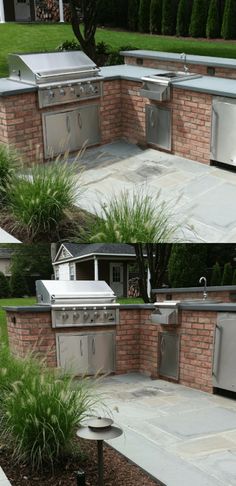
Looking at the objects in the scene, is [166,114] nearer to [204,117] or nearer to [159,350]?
[204,117]

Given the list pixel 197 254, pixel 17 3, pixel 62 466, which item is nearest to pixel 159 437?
pixel 62 466

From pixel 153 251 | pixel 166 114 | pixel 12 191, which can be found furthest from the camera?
pixel 153 251

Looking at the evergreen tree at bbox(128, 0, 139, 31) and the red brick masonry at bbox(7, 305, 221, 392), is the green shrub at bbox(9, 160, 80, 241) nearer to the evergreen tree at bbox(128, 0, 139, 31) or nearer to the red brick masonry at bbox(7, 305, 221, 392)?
the red brick masonry at bbox(7, 305, 221, 392)

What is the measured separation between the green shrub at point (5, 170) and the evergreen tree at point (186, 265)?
14.1 feet

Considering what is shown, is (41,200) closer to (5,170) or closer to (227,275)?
(5,170)

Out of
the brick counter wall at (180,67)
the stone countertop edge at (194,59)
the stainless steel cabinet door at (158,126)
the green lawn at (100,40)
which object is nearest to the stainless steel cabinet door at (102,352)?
the stainless steel cabinet door at (158,126)

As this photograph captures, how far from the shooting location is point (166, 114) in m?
6.96

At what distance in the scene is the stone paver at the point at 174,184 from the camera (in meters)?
5.27

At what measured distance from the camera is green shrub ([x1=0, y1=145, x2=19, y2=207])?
5535 mm

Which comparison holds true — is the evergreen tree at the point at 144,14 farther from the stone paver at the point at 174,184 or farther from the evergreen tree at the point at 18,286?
the evergreen tree at the point at 18,286

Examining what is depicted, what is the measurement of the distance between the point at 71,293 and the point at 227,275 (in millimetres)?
4435

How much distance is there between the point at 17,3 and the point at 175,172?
19.9 m

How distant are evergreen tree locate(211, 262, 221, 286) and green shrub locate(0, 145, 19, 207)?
5595mm

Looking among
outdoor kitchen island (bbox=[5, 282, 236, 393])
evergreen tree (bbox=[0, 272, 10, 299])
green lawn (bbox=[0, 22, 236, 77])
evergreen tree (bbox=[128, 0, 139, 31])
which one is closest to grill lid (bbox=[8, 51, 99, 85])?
outdoor kitchen island (bbox=[5, 282, 236, 393])
